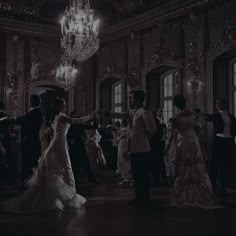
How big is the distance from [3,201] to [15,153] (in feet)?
16.2

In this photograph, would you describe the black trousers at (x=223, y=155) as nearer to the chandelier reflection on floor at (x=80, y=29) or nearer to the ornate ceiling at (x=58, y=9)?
the chandelier reflection on floor at (x=80, y=29)

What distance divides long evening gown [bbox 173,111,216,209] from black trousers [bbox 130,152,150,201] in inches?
16.9

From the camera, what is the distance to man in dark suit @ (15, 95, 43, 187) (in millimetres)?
6372

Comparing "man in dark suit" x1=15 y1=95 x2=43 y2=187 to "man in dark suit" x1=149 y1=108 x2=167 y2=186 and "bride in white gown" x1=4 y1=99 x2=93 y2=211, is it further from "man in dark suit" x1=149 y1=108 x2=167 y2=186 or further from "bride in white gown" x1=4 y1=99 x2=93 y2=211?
"man in dark suit" x1=149 y1=108 x2=167 y2=186

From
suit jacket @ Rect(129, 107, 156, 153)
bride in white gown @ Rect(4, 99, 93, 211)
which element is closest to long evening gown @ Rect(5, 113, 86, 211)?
bride in white gown @ Rect(4, 99, 93, 211)

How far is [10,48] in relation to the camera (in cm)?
1245

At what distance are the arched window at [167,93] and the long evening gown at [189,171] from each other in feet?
19.7

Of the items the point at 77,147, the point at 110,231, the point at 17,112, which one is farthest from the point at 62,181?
the point at 17,112

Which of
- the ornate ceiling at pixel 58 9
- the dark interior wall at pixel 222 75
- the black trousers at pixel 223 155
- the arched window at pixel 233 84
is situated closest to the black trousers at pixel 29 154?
the black trousers at pixel 223 155

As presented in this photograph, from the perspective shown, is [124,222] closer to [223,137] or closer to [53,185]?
[53,185]

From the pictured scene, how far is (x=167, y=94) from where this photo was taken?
11758mm

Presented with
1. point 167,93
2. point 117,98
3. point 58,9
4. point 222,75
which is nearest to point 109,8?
point 58,9

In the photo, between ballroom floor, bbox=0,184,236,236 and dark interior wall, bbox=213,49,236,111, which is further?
dark interior wall, bbox=213,49,236,111

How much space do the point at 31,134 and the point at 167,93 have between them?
6.05 meters
